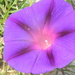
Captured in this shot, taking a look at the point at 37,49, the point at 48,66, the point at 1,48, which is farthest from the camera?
the point at 1,48

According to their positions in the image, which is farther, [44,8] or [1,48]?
[1,48]

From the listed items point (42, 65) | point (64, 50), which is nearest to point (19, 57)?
point (42, 65)

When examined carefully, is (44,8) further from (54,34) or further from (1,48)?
(1,48)

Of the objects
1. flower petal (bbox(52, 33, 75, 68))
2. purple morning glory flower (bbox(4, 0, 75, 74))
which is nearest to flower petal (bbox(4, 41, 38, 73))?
purple morning glory flower (bbox(4, 0, 75, 74))

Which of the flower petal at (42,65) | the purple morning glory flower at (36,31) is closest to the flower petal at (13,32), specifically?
the purple morning glory flower at (36,31)

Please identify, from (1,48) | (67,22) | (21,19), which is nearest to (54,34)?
(67,22)

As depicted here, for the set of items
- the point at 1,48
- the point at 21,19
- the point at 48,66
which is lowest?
the point at 1,48

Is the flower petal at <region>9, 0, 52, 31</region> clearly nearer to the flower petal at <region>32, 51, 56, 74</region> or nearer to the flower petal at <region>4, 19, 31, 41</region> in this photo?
the flower petal at <region>4, 19, 31, 41</region>

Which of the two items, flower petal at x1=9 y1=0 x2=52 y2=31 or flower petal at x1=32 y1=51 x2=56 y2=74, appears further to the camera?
flower petal at x1=9 y1=0 x2=52 y2=31
